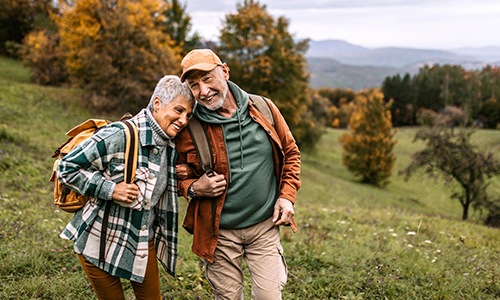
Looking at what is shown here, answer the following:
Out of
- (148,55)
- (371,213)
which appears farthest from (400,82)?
(371,213)

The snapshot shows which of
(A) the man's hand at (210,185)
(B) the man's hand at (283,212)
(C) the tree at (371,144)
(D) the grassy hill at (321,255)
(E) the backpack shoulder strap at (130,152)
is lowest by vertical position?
(C) the tree at (371,144)

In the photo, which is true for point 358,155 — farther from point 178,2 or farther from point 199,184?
point 199,184

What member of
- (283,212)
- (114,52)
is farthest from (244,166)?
(114,52)

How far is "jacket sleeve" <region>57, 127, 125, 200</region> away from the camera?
2420mm

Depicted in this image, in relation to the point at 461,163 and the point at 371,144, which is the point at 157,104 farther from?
the point at 371,144

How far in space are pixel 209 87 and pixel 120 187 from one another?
0.89m

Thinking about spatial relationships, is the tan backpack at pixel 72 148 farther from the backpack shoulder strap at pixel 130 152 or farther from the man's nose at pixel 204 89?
the man's nose at pixel 204 89

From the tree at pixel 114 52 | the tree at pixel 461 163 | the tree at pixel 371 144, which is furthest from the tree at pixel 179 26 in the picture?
the tree at pixel 461 163

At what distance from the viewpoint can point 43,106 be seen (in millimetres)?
16891

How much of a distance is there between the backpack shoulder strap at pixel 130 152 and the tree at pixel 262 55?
22333mm

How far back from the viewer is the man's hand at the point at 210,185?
2.76 m

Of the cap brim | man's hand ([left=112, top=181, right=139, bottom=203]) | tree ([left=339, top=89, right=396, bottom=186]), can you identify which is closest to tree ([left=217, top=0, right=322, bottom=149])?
tree ([left=339, top=89, right=396, bottom=186])

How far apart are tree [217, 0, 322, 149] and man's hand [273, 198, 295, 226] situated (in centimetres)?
2204

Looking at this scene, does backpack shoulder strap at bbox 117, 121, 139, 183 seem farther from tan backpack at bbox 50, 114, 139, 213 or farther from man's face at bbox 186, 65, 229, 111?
man's face at bbox 186, 65, 229, 111
